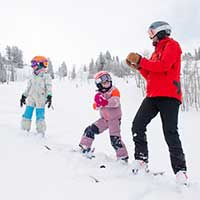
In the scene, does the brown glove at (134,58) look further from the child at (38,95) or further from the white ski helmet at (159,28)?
the child at (38,95)

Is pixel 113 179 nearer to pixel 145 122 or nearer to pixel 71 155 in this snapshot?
pixel 145 122

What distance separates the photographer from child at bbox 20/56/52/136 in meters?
6.13

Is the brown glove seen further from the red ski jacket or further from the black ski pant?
the black ski pant

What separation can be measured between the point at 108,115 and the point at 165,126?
1.27 meters

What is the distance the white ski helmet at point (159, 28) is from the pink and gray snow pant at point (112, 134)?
1.50 metres

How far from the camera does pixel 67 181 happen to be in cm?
326

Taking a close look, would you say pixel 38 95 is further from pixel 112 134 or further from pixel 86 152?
pixel 112 134

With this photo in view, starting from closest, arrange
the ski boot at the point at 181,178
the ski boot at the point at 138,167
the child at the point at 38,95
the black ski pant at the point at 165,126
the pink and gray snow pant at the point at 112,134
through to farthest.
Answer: the ski boot at the point at 181,178 → the black ski pant at the point at 165,126 → the ski boot at the point at 138,167 → the pink and gray snow pant at the point at 112,134 → the child at the point at 38,95

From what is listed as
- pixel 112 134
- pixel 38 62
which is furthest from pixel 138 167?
pixel 38 62

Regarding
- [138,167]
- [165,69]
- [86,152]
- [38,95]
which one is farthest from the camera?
[38,95]

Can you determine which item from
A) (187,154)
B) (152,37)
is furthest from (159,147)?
(152,37)

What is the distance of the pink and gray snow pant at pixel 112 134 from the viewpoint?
4441mm

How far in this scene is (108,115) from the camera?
4574mm

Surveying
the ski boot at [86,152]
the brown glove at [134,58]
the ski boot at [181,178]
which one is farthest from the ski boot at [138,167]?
the brown glove at [134,58]
